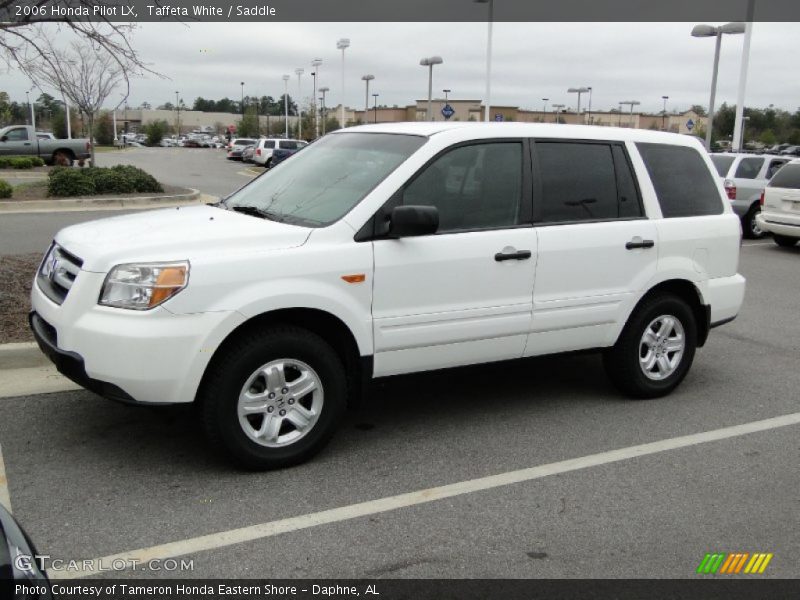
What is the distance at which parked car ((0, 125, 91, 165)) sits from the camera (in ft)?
96.4

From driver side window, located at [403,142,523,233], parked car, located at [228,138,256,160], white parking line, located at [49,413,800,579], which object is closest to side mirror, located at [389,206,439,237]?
driver side window, located at [403,142,523,233]

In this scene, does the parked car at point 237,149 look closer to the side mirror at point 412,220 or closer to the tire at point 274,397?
the side mirror at point 412,220

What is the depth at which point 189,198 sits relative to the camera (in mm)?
19031

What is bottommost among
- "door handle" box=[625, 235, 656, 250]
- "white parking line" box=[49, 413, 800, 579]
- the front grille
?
"white parking line" box=[49, 413, 800, 579]

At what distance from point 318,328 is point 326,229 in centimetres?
Result: 56

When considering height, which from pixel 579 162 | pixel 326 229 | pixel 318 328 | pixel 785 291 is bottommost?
pixel 785 291

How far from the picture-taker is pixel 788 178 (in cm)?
1390

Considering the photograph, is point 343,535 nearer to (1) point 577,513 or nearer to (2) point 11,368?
(1) point 577,513

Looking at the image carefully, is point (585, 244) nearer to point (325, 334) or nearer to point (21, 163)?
point (325, 334)

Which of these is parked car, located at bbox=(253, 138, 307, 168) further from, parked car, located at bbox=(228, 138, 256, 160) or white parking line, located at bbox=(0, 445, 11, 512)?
white parking line, located at bbox=(0, 445, 11, 512)
